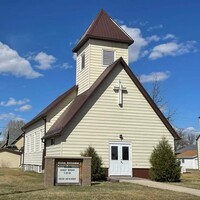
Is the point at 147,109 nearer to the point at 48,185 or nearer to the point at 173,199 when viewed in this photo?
the point at 48,185

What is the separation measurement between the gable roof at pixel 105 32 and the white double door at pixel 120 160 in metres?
8.48

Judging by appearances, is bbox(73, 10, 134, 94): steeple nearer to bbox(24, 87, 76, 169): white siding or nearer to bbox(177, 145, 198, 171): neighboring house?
bbox(24, 87, 76, 169): white siding

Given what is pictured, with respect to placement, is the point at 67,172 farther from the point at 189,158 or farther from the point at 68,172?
the point at 189,158

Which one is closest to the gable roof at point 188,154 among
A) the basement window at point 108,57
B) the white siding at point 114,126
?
the basement window at point 108,57

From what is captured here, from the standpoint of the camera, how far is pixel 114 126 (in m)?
24.9

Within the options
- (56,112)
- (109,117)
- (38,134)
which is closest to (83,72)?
(56,112)

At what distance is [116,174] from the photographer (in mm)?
24422

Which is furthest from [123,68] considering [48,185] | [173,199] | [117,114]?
[173,199]

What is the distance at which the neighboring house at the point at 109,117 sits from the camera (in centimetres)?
2409

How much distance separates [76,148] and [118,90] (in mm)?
4883

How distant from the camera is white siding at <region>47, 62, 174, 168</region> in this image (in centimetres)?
2394

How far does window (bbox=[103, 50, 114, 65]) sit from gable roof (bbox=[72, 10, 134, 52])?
0.99m

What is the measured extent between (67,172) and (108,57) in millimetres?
12562

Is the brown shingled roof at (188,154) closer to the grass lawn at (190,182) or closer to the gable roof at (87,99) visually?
the grass lawn at (190,182)
